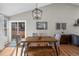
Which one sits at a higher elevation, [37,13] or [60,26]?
[37,13]

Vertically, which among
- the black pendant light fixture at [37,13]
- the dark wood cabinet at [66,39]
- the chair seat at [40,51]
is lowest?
the chair seat at [40,51]

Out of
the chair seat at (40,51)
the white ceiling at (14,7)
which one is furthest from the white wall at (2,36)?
the chair seat at (40,51)

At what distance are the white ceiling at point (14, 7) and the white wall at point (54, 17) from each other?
3.3 inches

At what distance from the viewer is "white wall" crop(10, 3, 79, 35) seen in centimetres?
228

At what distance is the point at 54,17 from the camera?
235 centimetres

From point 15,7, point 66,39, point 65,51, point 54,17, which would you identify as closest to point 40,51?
point 65,51

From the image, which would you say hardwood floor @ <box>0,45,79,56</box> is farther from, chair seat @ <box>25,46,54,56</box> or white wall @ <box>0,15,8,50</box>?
chair seat @ <box>25,46,54,56</box>

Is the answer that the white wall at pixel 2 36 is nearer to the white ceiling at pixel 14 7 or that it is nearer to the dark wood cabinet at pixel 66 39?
the white ceiling at pixel 14 7

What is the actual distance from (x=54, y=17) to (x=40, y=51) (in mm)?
709

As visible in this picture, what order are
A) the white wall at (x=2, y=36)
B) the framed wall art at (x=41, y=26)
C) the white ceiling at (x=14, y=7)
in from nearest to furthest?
the white ceiling at (x=14, y=7) → the white wall at (x=2, y=36) → the framed wall art at (x=41, y=26)

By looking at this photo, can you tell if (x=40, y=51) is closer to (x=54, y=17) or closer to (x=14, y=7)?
(x=54, y=17)

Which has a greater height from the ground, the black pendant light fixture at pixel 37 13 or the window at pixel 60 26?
the black pendant light fixture at pixel 37 13

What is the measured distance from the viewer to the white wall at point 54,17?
228cm

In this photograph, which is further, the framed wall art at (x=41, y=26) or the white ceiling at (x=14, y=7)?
the framed wall art at (x=41, y=26)
